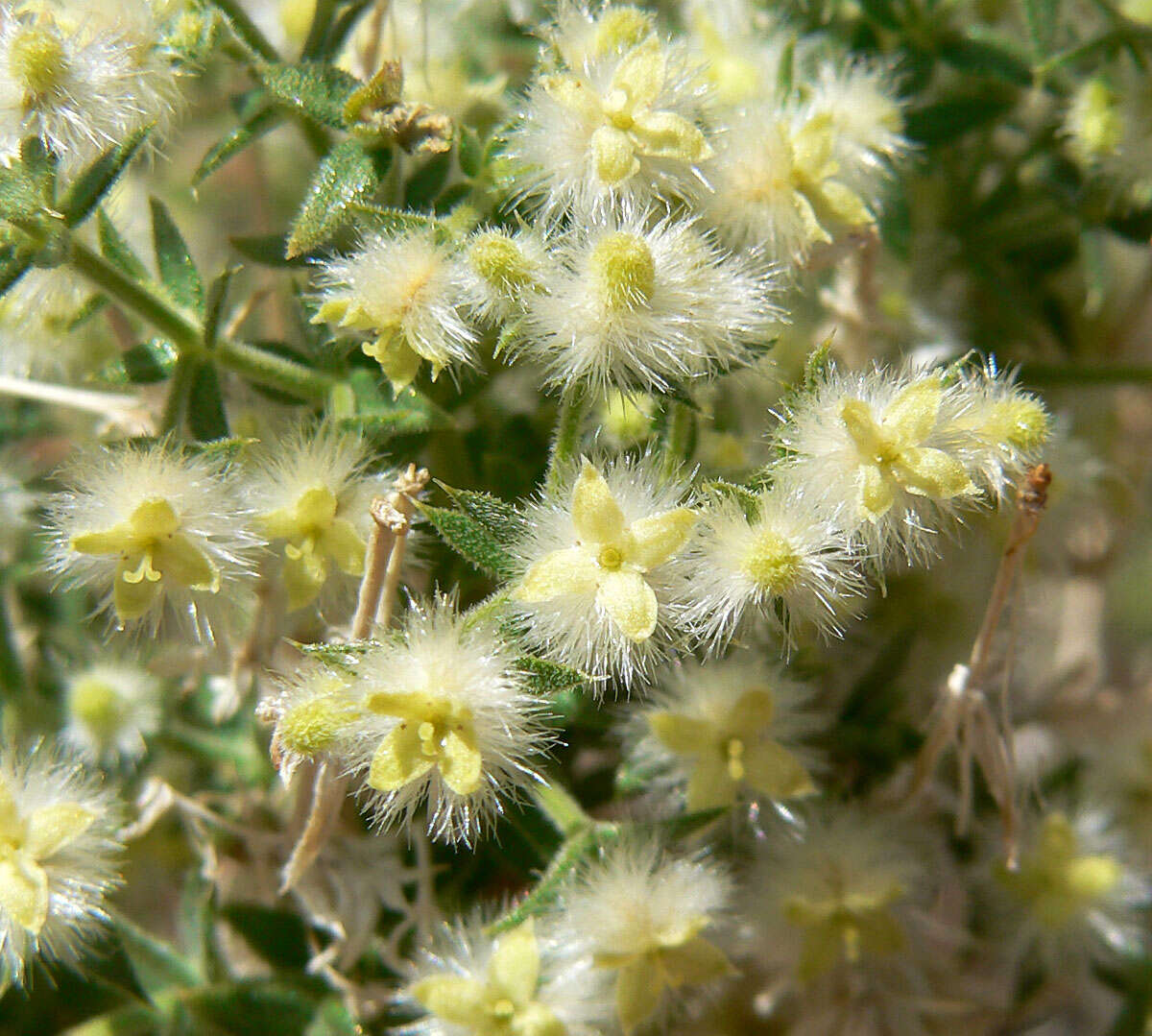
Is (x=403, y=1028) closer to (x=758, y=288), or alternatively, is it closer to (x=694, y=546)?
(x=694, y=546)

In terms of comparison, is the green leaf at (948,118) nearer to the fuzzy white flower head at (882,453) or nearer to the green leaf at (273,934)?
the fuzzy white flower head at (882,453)

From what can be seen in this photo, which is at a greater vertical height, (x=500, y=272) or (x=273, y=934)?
(x=500, y=272)

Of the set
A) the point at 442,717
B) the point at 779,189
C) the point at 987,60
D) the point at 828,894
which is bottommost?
the point at 828,894

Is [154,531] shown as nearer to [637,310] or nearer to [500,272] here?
[500,272]

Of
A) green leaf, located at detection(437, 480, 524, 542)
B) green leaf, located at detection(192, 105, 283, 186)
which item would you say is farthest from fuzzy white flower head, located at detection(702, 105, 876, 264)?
green leaf, located at detection(192, 105, 283, 186)

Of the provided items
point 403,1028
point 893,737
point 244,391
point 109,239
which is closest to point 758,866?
point 893,737

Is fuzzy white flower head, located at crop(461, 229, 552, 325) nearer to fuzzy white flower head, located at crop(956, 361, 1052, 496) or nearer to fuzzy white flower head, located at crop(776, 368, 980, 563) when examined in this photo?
fuzzy white flower head, located at crop(776, 368, 980, 563)

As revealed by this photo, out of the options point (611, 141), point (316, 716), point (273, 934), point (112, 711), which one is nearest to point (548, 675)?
point (316, 716)
